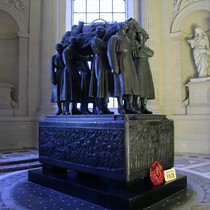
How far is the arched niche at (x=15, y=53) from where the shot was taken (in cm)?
1059

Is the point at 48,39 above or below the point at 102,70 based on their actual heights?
above

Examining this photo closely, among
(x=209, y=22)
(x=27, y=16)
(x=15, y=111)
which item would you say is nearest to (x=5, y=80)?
(x=15, y=111)

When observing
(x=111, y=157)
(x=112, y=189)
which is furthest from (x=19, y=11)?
(x=112, y=189)

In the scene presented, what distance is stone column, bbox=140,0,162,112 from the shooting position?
34.2ft

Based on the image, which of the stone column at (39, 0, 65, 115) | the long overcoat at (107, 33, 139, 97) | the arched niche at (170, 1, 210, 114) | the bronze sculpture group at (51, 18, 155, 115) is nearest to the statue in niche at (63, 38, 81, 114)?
the bronze sculpture group at (51, 18, 155, 115)

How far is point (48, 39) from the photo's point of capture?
10.6 m

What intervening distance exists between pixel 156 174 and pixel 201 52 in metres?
7.27

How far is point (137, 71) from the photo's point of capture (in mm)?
4734

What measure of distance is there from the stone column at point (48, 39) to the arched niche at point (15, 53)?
2.42ft

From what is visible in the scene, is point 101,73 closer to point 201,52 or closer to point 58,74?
point 58,74

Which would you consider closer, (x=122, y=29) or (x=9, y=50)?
(x=122, y=29)

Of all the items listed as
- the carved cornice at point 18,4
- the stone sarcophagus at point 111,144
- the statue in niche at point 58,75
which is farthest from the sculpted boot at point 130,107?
the carved cornice at point 18,4

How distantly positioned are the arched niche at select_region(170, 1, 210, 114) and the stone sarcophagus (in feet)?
19.6

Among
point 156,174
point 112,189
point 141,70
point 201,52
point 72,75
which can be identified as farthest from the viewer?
point 201,52
